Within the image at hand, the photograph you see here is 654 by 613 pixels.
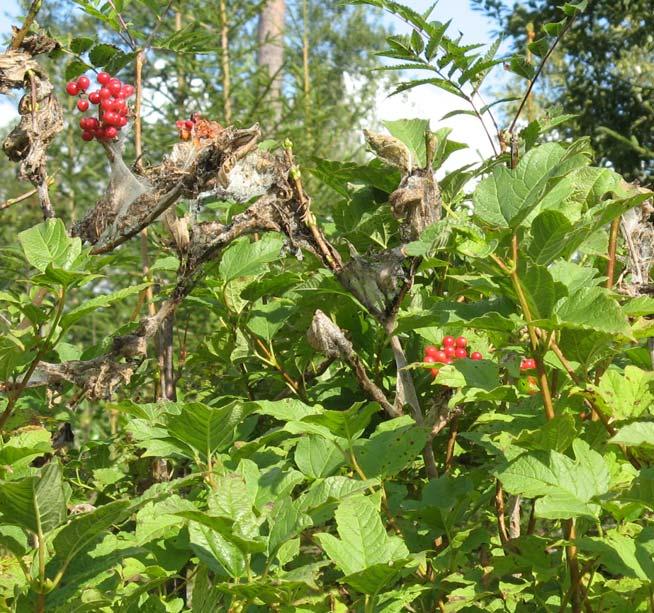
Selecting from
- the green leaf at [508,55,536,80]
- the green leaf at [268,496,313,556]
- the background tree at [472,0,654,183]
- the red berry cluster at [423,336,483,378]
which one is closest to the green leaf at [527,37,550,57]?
the green leaf at [508,55,536,80]

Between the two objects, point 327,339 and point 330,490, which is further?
point 327,339

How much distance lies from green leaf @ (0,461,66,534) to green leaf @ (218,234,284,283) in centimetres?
60

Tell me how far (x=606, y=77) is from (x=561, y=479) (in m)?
8.00

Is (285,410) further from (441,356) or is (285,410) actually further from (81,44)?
(81,44)

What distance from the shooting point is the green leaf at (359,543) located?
0.88 meters

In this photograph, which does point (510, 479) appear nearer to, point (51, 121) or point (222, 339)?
point (222, 339)

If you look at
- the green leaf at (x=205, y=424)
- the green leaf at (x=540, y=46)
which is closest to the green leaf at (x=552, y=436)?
the green leaf at (x=205, y=424)

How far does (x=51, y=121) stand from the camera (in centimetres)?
160

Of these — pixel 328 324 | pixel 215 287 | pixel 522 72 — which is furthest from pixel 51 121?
pixel 522 72

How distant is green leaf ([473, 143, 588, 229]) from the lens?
98 centimetres

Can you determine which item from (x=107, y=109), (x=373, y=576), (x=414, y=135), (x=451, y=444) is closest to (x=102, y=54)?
(x=107, y=109)

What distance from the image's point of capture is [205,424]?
3.42 ft

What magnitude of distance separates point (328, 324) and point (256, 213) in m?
0.21

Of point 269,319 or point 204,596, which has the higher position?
point 269,319
